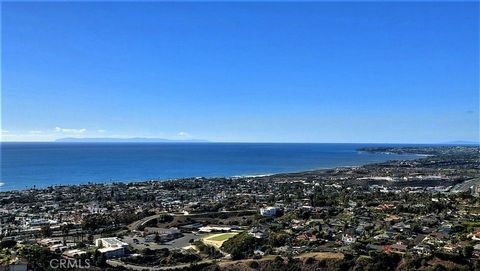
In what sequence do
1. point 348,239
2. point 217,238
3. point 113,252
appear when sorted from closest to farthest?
point 113,252 → point 348,239 → point 217,238

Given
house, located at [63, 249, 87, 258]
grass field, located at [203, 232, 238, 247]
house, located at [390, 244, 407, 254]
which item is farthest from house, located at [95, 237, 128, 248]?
house, located at [390, 244, 407, 254]

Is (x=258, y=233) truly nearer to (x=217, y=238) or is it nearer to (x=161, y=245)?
(x=217, y=238)

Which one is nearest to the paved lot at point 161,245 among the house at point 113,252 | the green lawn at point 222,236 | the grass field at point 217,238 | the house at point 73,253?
the grass field at point 217,238

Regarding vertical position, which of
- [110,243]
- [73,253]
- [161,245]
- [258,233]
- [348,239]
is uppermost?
[348,239]

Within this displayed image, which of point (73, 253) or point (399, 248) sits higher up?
point (399, 248)

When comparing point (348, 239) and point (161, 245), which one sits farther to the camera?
point (161, 245)

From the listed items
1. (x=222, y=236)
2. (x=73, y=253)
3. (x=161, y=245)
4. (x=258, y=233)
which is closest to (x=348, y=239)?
(x=258, y=233)

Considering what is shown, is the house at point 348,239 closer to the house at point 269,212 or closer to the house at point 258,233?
the house at point 258,233

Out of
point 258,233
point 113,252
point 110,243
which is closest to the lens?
point 113,252
